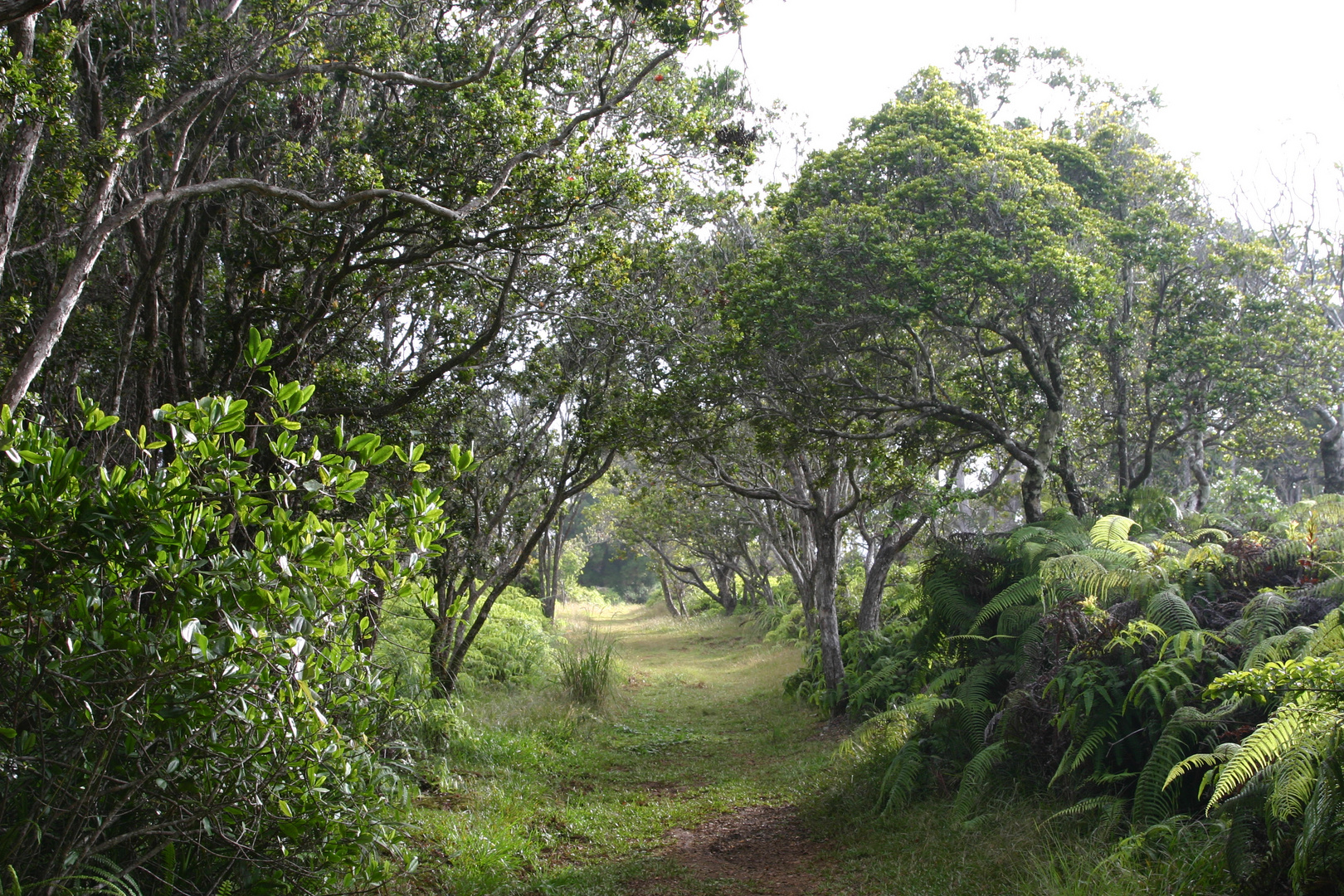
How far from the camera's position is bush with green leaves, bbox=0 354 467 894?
2.88m

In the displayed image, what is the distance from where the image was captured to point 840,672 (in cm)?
1248

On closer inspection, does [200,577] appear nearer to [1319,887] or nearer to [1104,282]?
[1319,887]

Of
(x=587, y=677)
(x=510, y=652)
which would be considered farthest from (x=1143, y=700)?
(x=510, y=652)

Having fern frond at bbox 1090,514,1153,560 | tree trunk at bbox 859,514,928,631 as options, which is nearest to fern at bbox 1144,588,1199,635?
fern frond at bbox 1090,514,1153,560

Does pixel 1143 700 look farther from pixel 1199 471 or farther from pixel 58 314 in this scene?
pixel 1199 471

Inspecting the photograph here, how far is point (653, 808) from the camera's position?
313 inches

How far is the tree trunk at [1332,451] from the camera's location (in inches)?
560

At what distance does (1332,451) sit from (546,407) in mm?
13579

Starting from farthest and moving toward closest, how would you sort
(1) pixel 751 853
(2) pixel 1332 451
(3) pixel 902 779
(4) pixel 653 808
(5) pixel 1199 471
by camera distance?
(2) pixel 1332 451, (5) pixel 1199 471, (4) pixel 653 808, (3) pixel 902 779, (1) pixel 751 853

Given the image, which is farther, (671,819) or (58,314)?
(671,819)

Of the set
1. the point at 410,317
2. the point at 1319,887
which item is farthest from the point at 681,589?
the point at 1319,887

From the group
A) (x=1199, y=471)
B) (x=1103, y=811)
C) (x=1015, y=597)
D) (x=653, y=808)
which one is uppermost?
(x=1199, y=471)

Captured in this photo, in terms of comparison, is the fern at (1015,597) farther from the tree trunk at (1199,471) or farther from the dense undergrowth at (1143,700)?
the tree trunk at (1199,471)

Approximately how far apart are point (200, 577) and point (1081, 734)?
5501mm
